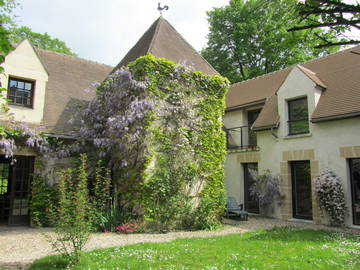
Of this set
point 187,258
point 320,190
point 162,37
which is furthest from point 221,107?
point 187,258

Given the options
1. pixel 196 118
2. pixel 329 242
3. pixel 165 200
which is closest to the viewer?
pixel 329 242

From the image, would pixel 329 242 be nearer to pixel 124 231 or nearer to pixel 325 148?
pixel 325 148

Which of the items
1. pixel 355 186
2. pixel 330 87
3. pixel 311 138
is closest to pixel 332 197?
pixel 355 186

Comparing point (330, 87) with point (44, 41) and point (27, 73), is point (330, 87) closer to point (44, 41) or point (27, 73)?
point (27, 73)

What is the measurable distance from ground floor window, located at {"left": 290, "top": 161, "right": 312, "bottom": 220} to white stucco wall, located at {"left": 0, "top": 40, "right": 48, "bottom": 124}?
33.1 feet

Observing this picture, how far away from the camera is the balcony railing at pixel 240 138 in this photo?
46.0 ft

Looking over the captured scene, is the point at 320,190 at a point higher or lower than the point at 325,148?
lower

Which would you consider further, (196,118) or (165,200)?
(196,118)

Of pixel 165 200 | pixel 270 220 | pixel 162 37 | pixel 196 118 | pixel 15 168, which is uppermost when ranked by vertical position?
pixel 162 37

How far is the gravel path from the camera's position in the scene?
226 inches

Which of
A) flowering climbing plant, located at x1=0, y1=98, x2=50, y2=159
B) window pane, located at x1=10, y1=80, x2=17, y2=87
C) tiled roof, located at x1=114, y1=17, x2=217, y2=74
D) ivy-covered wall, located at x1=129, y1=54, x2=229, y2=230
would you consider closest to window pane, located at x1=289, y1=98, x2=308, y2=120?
ivy-covered wall, located at x1=129, y1=54, x2=229, y2=230

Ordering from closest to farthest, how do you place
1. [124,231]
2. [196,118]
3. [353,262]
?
[353,262] → [124,231] → [196,118]

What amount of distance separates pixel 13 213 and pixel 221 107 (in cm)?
809

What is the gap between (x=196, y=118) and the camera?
10.1 metres
